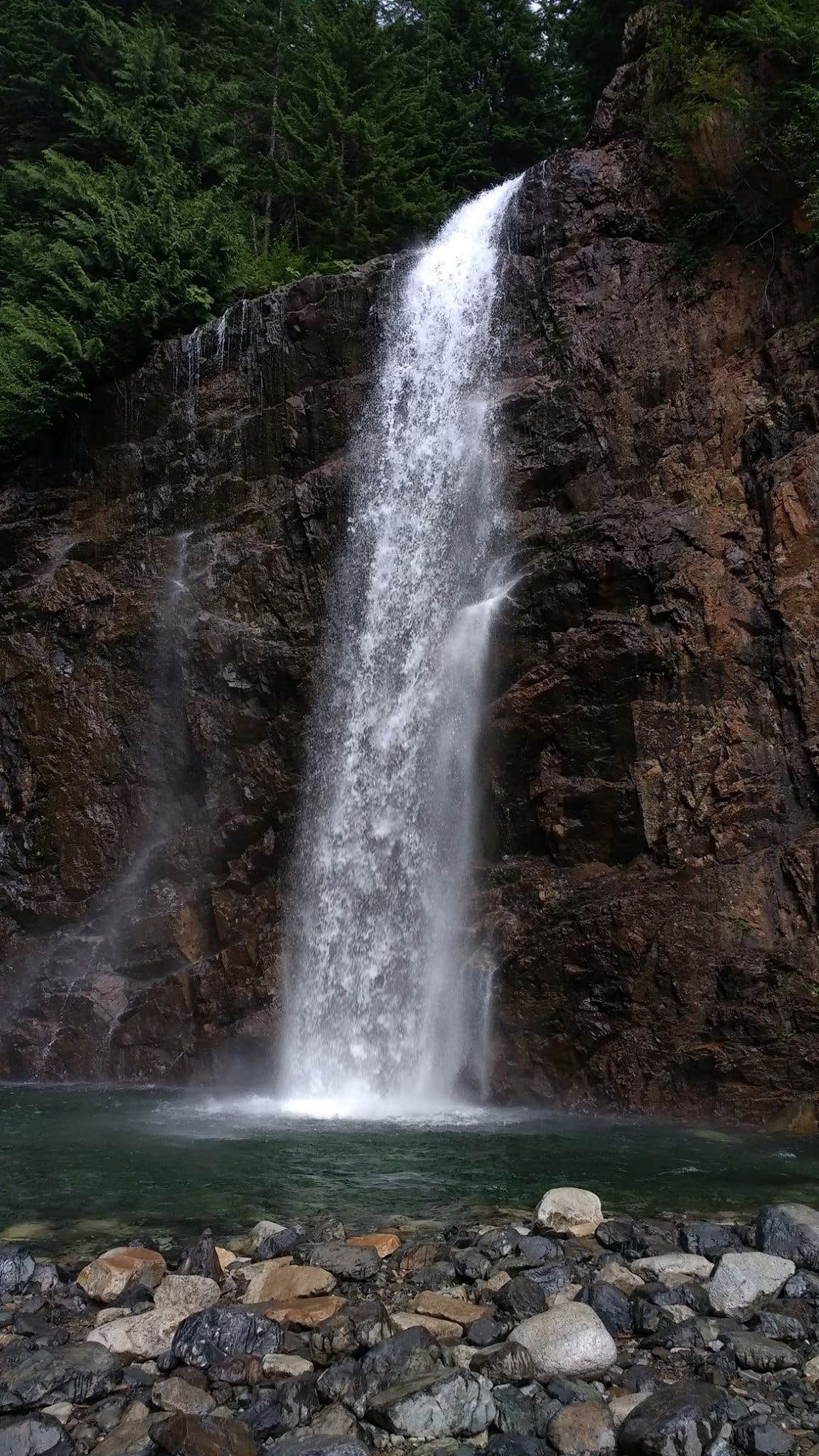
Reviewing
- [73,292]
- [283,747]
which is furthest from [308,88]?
[283,747]

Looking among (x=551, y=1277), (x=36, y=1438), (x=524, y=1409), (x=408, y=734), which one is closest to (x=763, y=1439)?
(x=524, y=1409)

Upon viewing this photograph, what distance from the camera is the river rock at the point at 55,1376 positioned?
488 centimetres

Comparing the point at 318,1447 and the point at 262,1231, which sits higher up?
the point at 262,1231

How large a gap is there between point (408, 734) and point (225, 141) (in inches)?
761

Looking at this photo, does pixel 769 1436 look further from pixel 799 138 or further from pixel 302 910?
pixel 799 138

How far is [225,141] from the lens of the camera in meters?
27.0

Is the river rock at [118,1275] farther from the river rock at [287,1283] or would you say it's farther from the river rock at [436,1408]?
the river rock at [436,1408]

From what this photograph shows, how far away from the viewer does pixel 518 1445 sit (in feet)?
14.7

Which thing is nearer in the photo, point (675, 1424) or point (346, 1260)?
point (675, 1424)

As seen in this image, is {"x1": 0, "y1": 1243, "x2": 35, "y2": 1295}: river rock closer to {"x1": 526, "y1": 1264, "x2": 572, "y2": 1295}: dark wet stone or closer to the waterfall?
{"x1": 526, "y1": 1264, "x2": 572, "y2": 1295}: dark wet stone

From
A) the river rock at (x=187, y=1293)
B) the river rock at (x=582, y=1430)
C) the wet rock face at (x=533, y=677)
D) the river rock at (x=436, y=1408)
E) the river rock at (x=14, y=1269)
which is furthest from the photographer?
the wet rock face at (x=533, y=677)

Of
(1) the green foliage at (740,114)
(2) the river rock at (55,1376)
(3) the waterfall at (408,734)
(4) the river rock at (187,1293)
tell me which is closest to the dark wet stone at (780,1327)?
(4) the river rock at (187,1293)

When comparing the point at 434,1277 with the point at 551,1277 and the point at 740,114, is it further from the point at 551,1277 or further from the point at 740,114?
the point at 740,114

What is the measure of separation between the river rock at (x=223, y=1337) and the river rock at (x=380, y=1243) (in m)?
1.20
